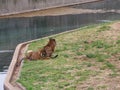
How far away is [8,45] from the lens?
70.0ft

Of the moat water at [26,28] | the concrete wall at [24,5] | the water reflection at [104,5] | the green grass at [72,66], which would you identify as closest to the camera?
the green grass at [72,66]

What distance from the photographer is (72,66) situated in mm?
10641

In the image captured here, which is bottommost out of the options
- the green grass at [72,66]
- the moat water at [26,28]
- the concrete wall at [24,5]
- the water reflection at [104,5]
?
the water reflection at [104,5]

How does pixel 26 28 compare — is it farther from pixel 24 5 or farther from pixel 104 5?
pixel 104 5

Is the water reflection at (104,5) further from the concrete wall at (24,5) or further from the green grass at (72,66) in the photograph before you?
the green grass at (72,66)

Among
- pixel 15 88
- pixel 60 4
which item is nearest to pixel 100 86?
pixel 15 88

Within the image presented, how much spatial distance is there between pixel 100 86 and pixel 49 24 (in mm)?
22651

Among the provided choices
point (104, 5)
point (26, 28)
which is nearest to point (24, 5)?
point (104, 5)

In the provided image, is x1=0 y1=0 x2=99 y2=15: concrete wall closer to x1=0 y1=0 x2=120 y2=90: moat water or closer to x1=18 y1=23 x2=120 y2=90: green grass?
x1=0 y1=0 x2=120 y2=90: moat water

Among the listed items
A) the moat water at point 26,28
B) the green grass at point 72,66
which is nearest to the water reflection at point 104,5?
the moat water at point 26,28

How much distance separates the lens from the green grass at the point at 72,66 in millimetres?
9236

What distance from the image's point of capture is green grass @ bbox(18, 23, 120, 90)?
30.3 feet

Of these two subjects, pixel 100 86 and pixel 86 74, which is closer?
pixel 100 86

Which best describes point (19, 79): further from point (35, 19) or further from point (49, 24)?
point (35, 19)
